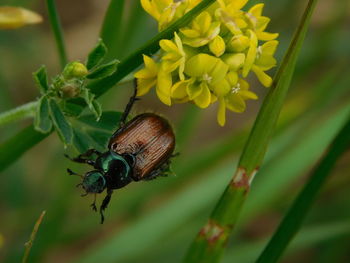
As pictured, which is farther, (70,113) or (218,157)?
(218,157)

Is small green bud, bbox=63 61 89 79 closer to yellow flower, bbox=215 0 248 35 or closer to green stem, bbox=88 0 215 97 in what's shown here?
green stem, bbox=88 0 215 97

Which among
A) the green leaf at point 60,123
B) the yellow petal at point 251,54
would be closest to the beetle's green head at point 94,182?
the green leaf at point 60,123

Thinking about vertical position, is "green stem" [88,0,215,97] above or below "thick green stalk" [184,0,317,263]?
above

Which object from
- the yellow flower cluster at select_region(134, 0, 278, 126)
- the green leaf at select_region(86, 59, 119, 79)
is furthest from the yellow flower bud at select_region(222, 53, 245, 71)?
the green leaf at select_region(86, 59, 119, 79)

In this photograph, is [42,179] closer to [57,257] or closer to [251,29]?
[57,257]

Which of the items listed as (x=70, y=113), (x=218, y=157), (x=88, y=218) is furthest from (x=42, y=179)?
(x=70, y=113)

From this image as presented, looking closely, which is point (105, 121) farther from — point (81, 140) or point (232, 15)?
point (232, 15)
